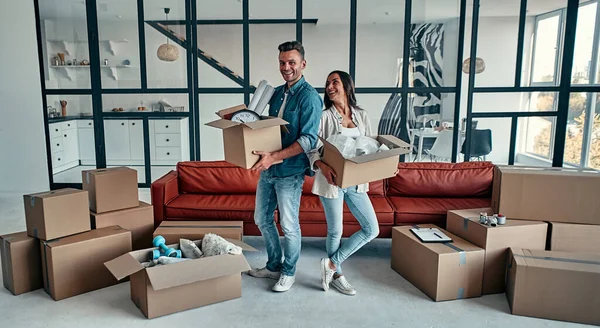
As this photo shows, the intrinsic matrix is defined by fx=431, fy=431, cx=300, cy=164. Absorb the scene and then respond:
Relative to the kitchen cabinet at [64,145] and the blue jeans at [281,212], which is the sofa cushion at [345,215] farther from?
the kitchen cabinet at [64,145]

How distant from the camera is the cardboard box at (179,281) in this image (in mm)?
2189

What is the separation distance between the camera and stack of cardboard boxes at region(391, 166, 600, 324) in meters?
2.36

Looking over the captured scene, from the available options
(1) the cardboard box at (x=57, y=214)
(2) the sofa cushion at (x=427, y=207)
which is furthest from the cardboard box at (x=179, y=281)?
(2) the sofa cushion at (x=427, y=207)

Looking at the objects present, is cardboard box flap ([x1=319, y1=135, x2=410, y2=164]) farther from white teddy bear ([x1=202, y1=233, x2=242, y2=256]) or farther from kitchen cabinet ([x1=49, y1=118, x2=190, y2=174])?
kitchen cabinet ([x1=49, y1=118, x2=190, y2=174])

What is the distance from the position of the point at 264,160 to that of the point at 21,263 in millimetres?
1612

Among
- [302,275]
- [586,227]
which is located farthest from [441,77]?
[302,275]

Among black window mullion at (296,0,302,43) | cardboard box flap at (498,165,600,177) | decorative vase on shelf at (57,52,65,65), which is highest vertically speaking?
black window mullion at (296,0,302,43)

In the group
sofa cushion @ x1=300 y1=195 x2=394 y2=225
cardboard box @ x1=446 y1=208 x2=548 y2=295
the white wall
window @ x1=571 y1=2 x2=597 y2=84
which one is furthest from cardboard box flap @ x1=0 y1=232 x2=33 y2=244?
window @ x1=571 y1=2 x2=597 y2=84

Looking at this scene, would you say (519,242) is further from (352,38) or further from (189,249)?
(352,38)

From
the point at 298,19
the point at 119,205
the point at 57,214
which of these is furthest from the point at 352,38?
the point at 57,214

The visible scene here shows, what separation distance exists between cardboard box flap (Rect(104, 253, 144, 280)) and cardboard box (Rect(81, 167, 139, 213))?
0.62 metres

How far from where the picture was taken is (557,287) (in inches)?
88.1

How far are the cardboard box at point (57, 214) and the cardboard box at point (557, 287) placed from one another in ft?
8.20

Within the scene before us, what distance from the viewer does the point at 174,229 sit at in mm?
2859
